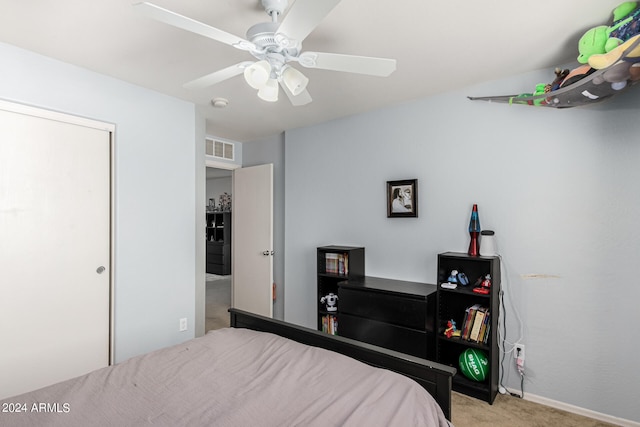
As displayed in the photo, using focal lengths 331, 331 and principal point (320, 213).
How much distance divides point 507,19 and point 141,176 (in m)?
2.86

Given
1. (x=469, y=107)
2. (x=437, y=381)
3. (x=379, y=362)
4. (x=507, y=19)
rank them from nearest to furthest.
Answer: (x=437, y=381)
(x=379, y=362)
(x=507, y=19)
(x=469, y=107)

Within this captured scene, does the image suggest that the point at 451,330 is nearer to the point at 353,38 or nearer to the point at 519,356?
the point at 519,356

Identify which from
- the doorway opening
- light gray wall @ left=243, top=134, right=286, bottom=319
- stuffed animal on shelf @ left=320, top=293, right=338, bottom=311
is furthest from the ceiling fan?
the doorway opening

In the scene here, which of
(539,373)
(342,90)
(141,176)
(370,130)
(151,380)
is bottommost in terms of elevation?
(539,373)

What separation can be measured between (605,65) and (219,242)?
7546mm

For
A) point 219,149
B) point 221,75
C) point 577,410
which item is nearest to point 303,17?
point 221,75

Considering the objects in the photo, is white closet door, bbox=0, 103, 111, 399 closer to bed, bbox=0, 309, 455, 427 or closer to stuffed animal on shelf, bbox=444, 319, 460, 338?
bed, bbox=0, 309, 455, 427

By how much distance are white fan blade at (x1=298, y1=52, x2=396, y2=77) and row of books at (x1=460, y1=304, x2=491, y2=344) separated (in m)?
1.92

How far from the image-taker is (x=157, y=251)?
292cm

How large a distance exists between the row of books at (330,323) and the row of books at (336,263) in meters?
0.47

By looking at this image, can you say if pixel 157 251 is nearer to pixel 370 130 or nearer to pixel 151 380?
pixel 151 380

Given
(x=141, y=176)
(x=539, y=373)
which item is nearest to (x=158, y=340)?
(x=141, y=176)

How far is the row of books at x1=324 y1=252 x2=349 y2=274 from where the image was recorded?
3.25m

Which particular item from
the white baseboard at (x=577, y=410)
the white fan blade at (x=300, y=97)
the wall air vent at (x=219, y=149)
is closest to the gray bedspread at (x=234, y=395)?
the white fan blade at (x=300, y=97)
